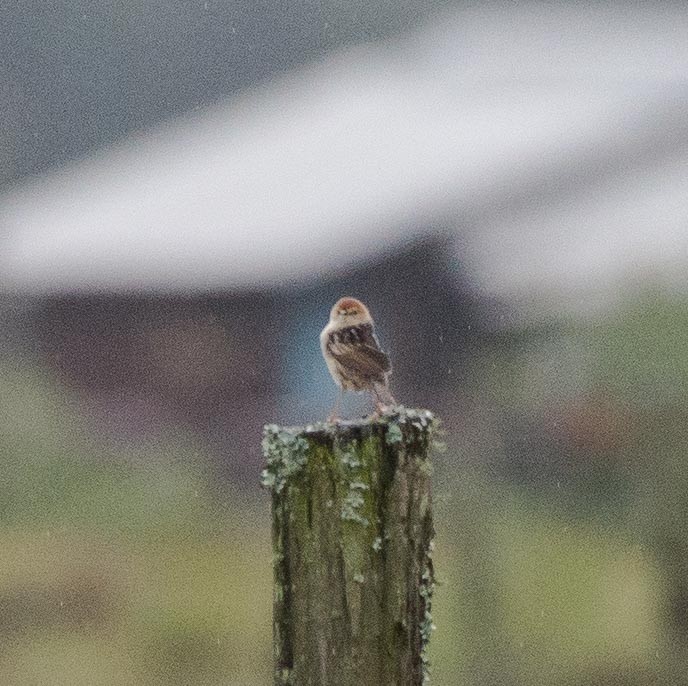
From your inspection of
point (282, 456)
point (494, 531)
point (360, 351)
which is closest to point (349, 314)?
point (360, 351)

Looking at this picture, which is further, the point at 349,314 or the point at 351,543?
the point at 349,314

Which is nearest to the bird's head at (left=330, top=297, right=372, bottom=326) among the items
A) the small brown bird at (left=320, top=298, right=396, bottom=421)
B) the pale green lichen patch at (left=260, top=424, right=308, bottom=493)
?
the small brown bird at (left=320, top=298, right=396, bottom=421)

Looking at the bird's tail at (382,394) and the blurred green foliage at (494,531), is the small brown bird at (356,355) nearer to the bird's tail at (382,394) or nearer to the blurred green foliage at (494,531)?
the bird's tail at (382,394)

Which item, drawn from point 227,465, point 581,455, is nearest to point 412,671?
point 227,465

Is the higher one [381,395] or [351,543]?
[381,395]

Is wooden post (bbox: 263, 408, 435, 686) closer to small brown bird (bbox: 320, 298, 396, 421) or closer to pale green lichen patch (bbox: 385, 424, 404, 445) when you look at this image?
pale green lichen patch (bbox: 385, 424, 404, 445)

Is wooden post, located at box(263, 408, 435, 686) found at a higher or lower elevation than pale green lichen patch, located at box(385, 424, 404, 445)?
lower

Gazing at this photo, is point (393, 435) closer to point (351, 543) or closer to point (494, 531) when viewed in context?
point (351, 543)

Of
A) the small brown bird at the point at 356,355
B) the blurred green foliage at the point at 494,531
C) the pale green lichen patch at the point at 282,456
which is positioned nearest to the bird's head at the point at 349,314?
the small brown bird at the point at 356,355
